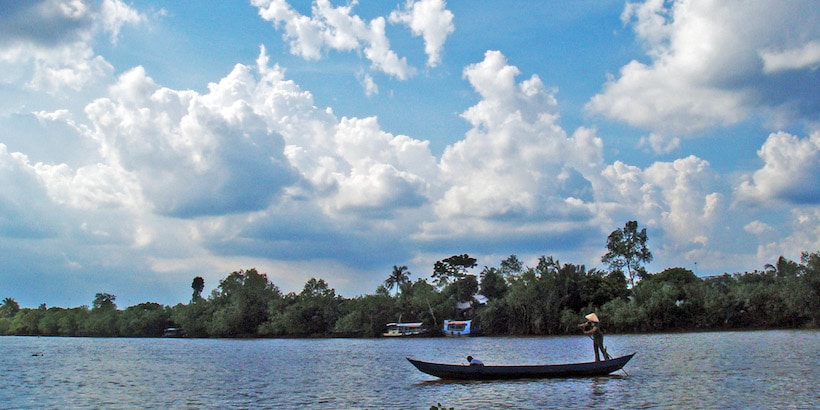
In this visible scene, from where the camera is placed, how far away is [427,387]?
106ft

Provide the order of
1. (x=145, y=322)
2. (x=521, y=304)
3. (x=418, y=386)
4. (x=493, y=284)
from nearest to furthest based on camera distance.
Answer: (x=418, y=386) < (x=521, y=304) < (x=493, y=284) < (x=145, y=322)

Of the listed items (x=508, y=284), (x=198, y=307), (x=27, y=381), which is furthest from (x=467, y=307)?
(x=27, y=381)

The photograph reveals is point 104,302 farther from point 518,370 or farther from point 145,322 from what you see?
→ point 518,370

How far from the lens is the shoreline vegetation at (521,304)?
92438 mm

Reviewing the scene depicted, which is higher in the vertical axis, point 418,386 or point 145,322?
point 145,322

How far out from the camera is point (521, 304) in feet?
342

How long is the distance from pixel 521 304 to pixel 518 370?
73798mm

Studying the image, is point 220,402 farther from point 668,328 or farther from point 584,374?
point 668,328

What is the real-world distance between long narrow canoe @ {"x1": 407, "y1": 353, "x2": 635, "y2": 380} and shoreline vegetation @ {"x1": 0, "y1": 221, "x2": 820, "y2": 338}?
64.8 metres

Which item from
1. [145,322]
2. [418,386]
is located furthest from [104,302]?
[418,386]

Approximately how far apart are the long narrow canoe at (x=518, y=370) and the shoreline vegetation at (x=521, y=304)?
6475 centimetres

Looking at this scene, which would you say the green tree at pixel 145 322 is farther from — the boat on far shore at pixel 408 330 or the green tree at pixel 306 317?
the boat on far shore at pixel 408 330

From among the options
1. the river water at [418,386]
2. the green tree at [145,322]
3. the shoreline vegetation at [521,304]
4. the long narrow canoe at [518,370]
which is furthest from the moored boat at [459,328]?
the long narrow canoe at [518,370]

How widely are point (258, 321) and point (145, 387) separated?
96.6m
